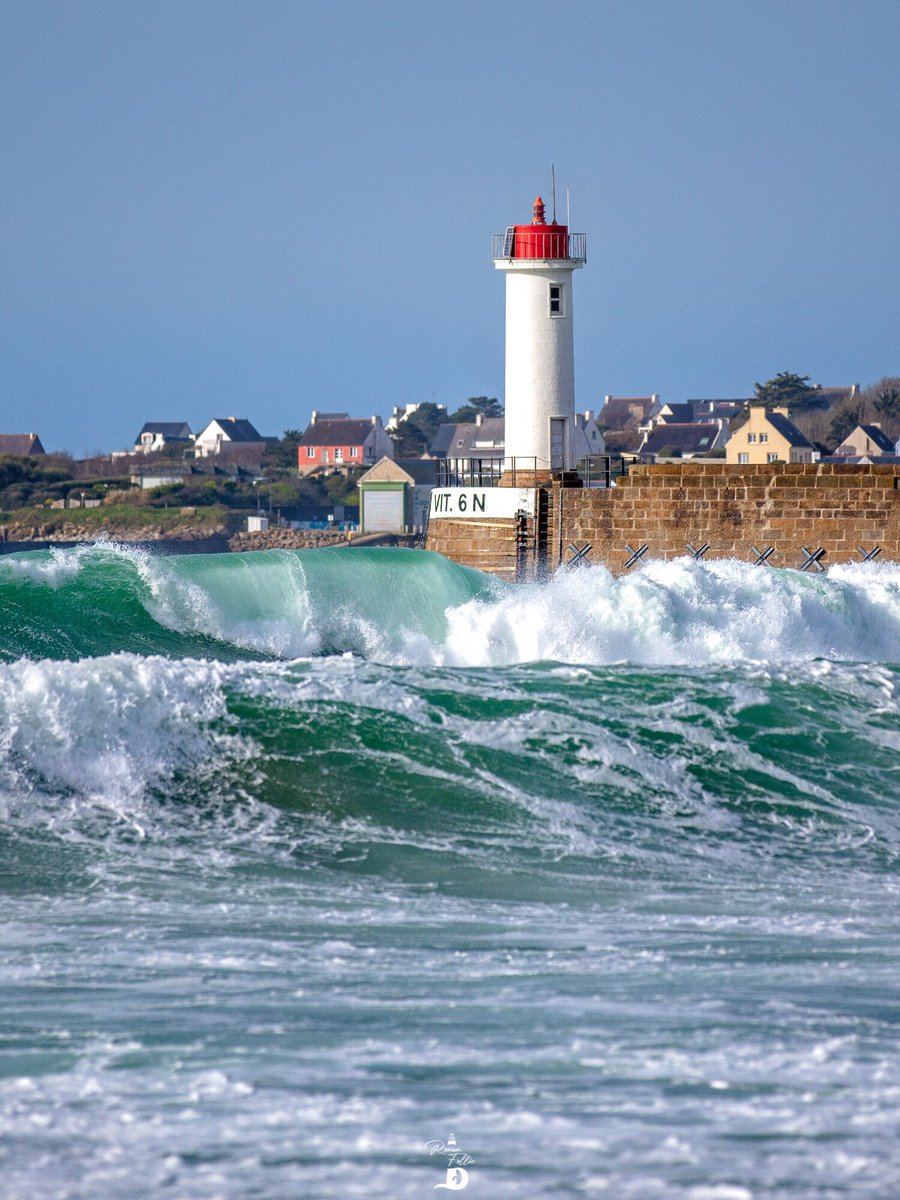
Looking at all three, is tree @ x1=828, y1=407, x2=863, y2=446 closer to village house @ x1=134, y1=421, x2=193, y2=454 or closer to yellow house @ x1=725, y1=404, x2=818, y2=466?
yellow house @ x1=725, y1=404, x2=818, y2=466

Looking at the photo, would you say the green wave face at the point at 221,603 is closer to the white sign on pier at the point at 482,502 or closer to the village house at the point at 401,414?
the white sign on pier at the point at 482,502

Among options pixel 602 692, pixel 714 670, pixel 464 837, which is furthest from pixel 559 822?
pixel 714 670

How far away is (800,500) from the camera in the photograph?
2055 centimetres

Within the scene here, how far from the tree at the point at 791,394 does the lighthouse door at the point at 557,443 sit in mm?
50992

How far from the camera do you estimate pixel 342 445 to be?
74.9 metres

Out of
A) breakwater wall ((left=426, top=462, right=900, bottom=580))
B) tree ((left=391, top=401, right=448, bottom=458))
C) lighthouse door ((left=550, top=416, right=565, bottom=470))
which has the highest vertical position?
tree ((left=391, top=401, right=448, bottom=458))

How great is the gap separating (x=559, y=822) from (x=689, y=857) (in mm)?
737

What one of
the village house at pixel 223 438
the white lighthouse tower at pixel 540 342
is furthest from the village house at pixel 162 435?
the white lighthouse tower at pixel 540 342

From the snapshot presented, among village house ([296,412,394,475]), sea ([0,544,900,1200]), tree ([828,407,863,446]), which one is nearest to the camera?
sea ([0,544,900,1200])
